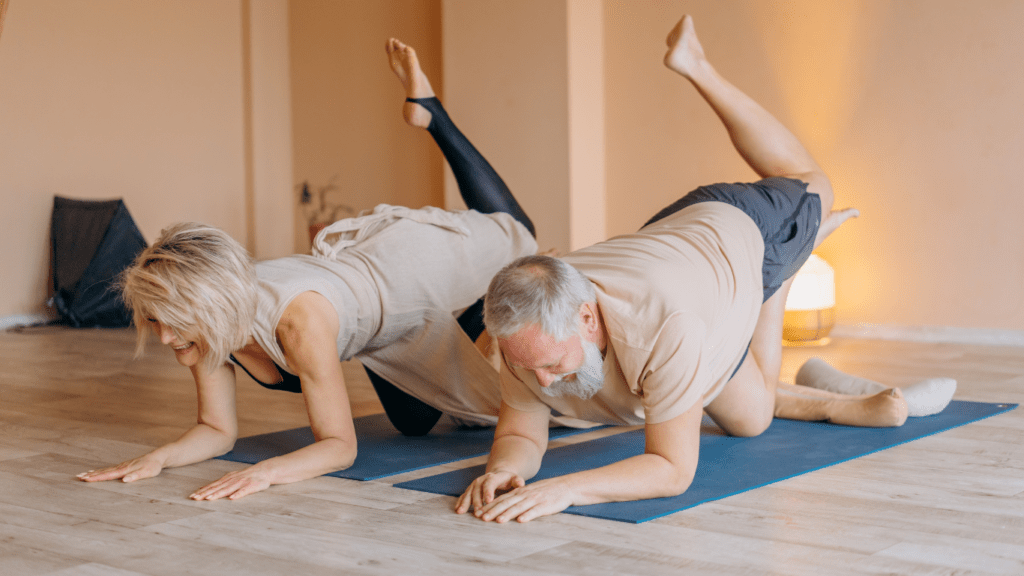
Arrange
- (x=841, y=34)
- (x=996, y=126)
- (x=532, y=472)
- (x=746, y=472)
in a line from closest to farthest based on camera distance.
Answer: (x=532, y=472) → (x=746, y=472) → (x=996, y=126) → (x=841, y=34)

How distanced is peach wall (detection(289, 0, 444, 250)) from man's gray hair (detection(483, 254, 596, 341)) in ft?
14.6

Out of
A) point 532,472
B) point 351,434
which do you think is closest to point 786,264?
point 532,472

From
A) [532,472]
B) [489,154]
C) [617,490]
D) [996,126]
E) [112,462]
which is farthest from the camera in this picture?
[489,154]

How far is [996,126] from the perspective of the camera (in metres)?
4.09

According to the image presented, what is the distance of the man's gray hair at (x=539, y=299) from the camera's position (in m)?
1.57

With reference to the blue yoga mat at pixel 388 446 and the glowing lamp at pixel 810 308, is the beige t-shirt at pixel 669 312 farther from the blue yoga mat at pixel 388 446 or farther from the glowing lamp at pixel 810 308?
the glowing lamp at pixel 810 308

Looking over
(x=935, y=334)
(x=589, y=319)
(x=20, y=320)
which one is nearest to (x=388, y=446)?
(x=589, y=319)

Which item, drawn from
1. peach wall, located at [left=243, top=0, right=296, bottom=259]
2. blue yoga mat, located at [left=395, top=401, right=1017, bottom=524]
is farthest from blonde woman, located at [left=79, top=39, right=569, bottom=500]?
peach wall, located at [left=243, top=0, right=296, bottom=259]

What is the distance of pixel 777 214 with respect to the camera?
2377 mm

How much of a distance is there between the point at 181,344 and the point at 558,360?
79cm

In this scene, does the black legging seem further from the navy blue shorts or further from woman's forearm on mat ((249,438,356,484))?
woman's forearm on mat ((249,438,356,484))

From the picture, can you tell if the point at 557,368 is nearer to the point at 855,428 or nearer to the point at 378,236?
the point at 378,236

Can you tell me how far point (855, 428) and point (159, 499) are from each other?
1.73 metres

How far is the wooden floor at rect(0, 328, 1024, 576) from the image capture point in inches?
59.3
